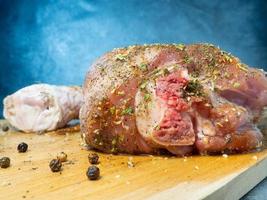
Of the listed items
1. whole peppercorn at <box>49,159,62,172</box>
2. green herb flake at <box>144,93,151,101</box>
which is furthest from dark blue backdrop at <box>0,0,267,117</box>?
whole peppercorn at <box>49,159,62,172</box>

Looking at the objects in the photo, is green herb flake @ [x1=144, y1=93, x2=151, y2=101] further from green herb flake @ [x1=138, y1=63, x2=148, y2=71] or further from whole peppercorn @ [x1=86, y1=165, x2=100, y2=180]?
whole peppercorn @ [x1=86, y1=165, x2=100, y2=180]

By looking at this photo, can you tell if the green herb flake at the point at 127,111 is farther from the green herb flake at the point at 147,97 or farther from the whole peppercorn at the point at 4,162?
the whole peppercorn at the point at 4,162

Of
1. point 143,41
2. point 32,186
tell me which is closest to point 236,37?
point 143,41

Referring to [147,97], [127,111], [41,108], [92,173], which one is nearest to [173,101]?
[147,97]

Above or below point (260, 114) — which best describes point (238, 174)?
below

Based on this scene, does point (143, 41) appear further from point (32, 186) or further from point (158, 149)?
point (32, 186)

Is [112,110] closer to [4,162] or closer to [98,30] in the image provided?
[4,162]

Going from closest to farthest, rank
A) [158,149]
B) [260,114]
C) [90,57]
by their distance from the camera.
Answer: [158,149]
[260,114]
[90,57]
